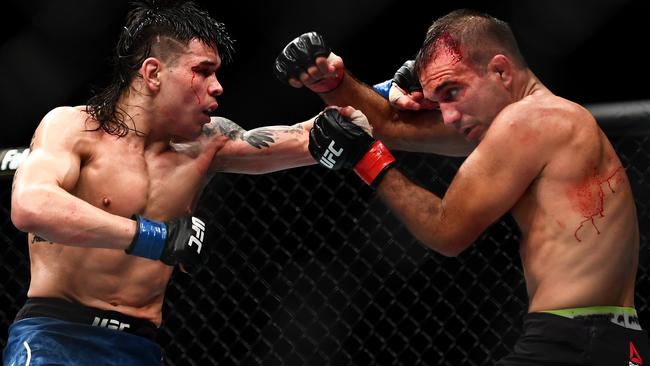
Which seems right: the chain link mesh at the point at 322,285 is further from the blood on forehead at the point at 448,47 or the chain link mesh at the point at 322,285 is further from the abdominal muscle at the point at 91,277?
the blood on forehead at the point at 448,47

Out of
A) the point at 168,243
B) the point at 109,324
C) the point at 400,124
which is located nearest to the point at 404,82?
the point at 400,124

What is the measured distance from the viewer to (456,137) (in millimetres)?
2244

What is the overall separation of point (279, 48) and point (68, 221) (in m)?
1.82

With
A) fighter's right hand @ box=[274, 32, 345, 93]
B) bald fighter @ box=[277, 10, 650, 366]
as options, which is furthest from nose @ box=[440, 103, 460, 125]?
fighter's right hand @ box=[274, 32, 345, 93]

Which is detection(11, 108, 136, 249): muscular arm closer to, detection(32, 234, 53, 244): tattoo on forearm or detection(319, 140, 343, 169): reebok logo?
detection(32, 234, 53, 244): tattoo on forearm

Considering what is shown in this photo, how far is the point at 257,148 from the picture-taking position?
7.09 ft

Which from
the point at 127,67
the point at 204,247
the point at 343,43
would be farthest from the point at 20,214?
the point at 343,43

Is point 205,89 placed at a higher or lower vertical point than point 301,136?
higher

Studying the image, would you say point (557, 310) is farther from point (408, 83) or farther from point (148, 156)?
point (148, 156)

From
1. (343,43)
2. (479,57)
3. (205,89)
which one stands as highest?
(479,57)

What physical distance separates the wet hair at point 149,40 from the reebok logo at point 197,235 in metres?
0.37

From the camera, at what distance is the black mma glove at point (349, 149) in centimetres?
182

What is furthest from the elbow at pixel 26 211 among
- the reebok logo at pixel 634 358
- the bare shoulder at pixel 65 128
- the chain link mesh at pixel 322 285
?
the chain link mesh at pixel 322 285

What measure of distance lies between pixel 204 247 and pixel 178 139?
43cm
